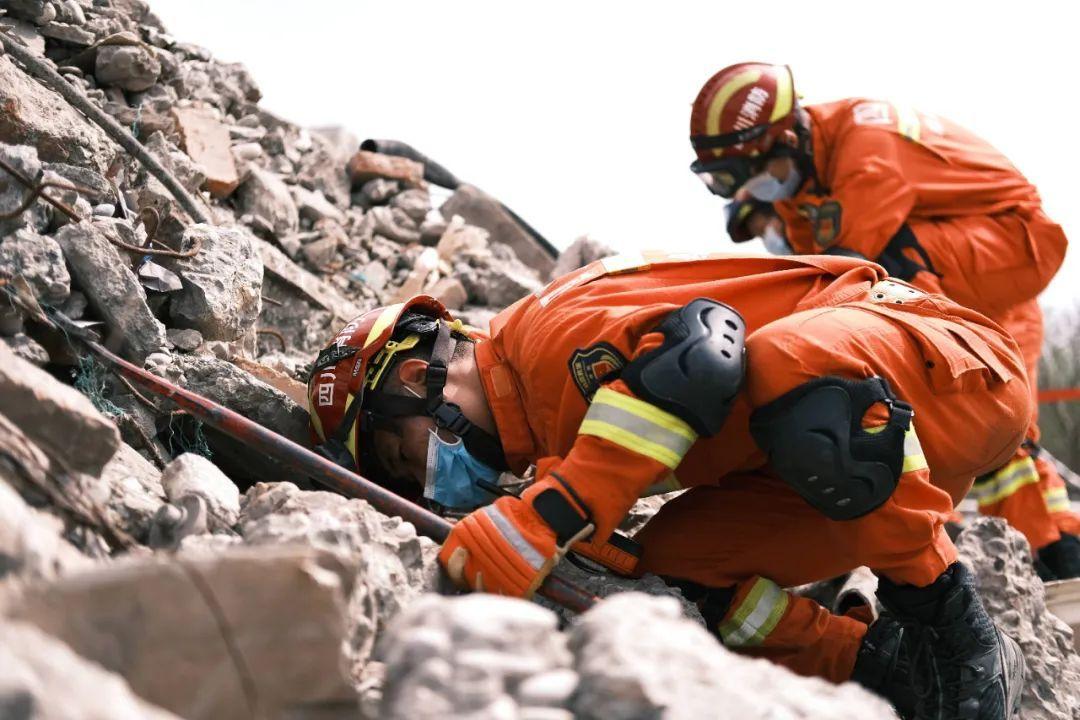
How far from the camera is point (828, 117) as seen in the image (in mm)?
5652

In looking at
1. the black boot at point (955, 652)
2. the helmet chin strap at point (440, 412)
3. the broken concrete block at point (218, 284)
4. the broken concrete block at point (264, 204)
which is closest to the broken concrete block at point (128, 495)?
the helmet chin strap at point (440, 412)

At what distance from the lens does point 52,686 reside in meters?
1.10

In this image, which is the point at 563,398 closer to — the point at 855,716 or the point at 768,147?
the point at 855,716

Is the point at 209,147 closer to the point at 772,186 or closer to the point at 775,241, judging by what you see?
the point at 772,186

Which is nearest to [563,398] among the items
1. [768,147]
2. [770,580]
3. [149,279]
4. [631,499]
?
[631,499]

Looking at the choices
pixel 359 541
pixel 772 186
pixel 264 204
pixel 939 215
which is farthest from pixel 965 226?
pixel 359 541

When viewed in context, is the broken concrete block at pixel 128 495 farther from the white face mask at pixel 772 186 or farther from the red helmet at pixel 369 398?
the white face mask at pixel 772 186

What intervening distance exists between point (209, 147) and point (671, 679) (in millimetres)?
4778

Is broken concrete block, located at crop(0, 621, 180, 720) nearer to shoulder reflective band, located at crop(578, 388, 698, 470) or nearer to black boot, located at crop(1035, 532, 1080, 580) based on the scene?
shoulder reflective band, located at crop(578, 388, 698, 470)

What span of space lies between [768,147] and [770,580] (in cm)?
324

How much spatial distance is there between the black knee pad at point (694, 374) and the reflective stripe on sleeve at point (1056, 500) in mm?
3232

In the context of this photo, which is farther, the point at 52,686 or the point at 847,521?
the point at 847,521

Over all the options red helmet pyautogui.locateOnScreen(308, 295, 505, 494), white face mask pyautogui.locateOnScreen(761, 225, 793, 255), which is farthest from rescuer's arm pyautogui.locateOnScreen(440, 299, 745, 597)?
white face mask pyautogui.locateOnScreen(761, 225, 793, 255)

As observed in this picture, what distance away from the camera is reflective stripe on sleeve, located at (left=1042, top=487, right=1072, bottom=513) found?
5047 millimetres
